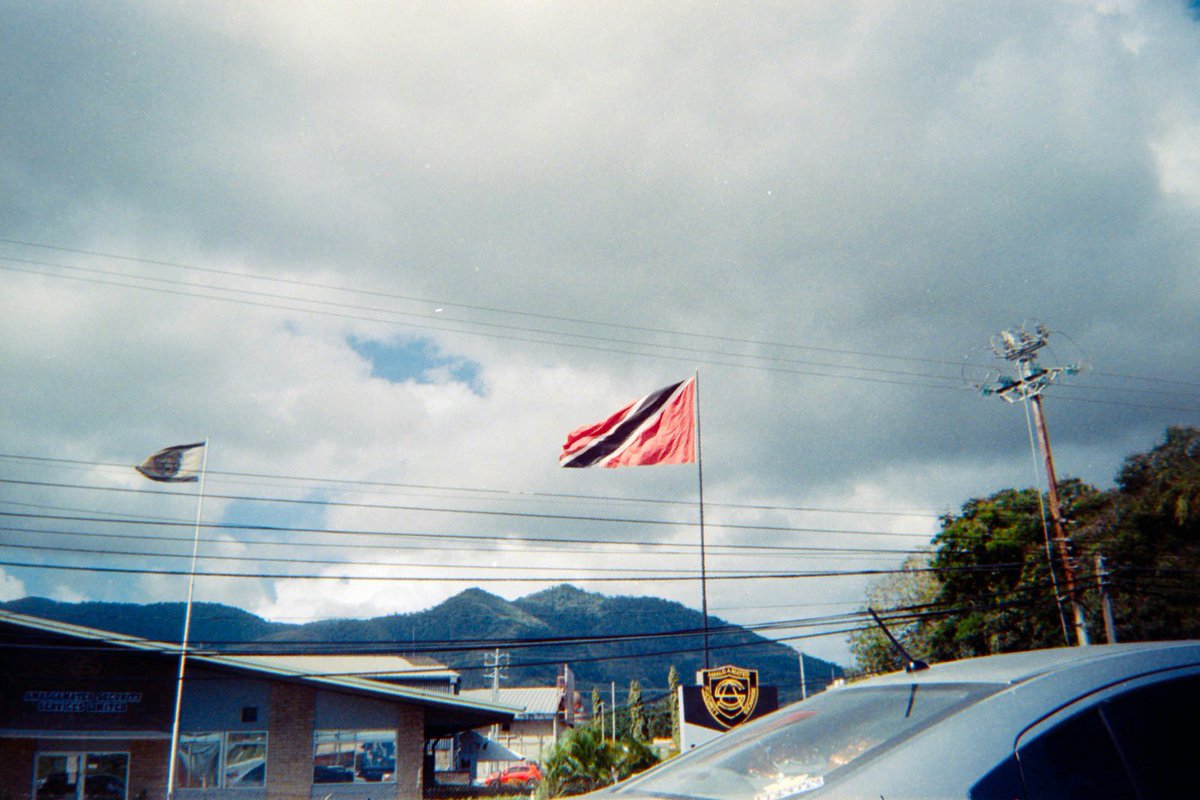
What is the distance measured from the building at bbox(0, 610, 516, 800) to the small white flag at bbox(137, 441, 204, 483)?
6.11m

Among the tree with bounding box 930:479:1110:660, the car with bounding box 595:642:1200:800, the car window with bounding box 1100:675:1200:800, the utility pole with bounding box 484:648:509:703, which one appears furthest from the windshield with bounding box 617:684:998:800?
the tree with bounding box 930:479:1110:660

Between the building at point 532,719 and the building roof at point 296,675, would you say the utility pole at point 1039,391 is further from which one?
the building at point 532,719

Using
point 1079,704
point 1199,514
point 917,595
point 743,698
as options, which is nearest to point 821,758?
point 1079,704

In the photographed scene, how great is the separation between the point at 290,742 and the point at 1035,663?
2966cm

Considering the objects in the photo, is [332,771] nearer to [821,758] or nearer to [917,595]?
[821,758]

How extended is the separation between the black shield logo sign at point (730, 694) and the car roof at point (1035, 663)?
1521cm

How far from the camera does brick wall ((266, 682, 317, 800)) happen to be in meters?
27.5

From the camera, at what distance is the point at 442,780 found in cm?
4338

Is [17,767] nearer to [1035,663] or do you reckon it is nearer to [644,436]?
[644,436]

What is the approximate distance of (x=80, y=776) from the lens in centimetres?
2702

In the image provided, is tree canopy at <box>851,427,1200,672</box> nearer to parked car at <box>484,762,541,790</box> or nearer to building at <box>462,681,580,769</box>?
parked car at <box>484,762,541,790</box>

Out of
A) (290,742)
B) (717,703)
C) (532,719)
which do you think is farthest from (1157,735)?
(532,719)

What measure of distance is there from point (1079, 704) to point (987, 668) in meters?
0.41

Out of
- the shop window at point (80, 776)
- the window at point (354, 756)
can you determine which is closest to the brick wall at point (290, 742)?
the window at point (354, 756)
